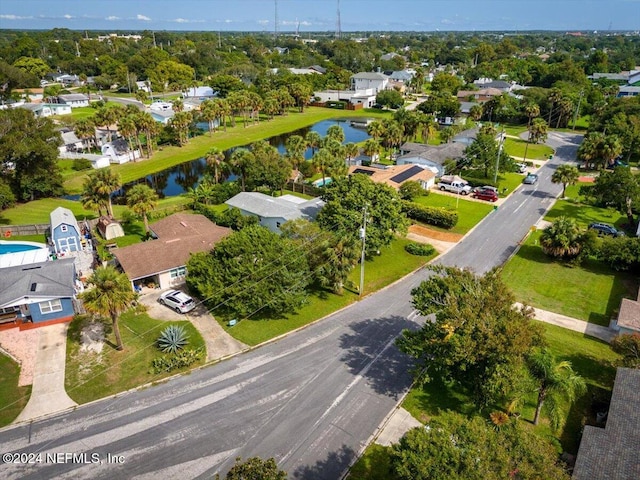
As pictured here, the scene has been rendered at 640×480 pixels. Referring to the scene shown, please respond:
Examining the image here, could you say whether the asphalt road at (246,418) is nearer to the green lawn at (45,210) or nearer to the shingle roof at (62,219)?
the shingle roof at (62,219)

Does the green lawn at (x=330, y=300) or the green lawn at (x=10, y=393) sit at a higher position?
the green lawn at (x=330, y=300)

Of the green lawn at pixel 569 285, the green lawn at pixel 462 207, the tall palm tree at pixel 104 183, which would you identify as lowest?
the green lawn at pixel 569 285

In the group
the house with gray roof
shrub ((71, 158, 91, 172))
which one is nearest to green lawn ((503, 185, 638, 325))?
the house with gray roof

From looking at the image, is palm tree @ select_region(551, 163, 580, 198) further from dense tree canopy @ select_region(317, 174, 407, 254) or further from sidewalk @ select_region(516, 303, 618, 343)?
sidewalk @ select_region(516, 303, 618, 343)

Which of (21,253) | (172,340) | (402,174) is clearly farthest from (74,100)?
(172,340)

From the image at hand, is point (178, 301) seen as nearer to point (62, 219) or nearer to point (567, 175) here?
point (62, 219)

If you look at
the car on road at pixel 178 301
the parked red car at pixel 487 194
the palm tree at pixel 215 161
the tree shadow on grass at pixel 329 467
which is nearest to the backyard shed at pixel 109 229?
the car on road at pixel 178 301
